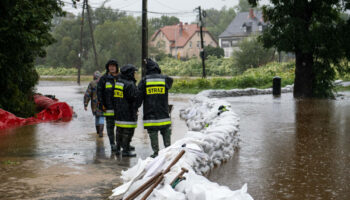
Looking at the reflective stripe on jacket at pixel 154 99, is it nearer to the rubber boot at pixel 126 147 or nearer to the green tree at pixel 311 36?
the rubber boot at pixel 126 147

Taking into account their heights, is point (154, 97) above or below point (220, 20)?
below

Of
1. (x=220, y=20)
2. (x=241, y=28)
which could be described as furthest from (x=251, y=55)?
(x=220, y=20)

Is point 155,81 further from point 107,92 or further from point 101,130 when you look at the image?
point 101,130

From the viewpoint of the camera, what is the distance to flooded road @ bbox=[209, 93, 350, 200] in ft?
20.9

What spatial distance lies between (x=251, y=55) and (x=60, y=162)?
4492 cm

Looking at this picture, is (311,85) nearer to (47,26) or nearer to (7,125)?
(47,26)

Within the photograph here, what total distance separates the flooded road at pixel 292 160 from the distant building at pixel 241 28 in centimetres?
7712

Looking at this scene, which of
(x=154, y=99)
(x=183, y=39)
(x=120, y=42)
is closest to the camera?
(x=154, y=99)

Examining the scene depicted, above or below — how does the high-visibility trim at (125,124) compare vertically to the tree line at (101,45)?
below

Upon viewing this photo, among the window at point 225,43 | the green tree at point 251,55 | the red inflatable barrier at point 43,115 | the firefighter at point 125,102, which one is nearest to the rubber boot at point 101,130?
the firefighter at point 125,102

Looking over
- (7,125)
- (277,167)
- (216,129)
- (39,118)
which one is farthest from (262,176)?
(39,118)

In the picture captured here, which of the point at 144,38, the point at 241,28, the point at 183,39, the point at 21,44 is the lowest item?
the point at 21,44

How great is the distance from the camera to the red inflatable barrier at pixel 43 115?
42.8 ft

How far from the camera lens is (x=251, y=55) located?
169 ft
